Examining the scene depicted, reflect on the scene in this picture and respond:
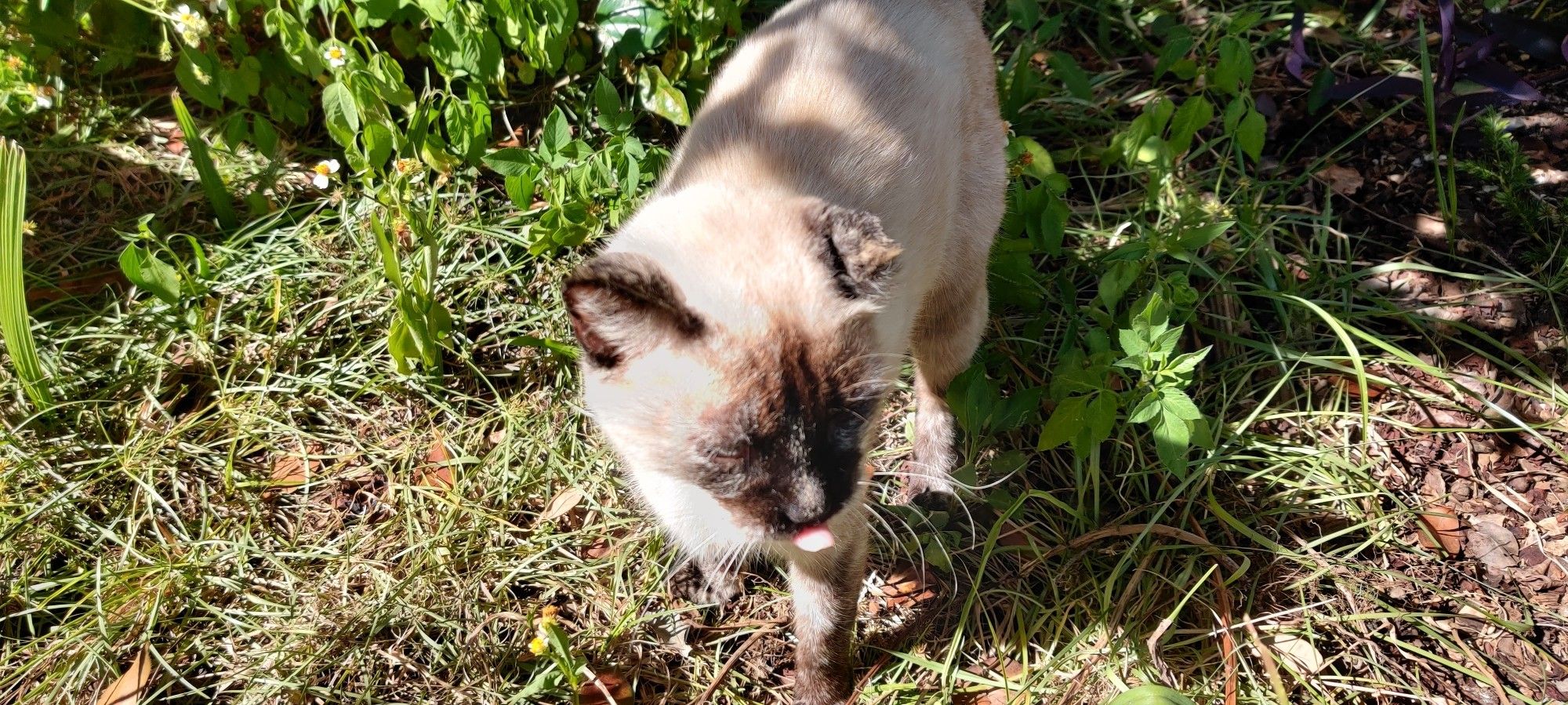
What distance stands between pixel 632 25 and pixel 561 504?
5.54ft

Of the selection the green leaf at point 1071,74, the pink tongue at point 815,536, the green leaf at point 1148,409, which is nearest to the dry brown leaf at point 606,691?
the pink tongue at point 815,536

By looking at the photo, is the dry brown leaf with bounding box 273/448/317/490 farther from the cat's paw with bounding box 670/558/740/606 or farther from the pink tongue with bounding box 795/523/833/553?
the pink tongue with bounding box 795/523/833/553

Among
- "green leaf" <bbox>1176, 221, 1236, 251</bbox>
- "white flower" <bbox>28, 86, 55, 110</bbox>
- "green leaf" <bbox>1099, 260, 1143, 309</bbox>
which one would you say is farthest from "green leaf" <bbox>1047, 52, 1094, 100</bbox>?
"white flower" <bbox>28, 86, 55, 110</bbox>

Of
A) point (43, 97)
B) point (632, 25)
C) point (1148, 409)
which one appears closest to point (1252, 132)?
point (1148, 409)

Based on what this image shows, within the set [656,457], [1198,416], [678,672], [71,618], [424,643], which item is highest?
[656,457]

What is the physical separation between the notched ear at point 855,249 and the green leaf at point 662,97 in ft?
4.77

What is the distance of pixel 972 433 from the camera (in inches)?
125

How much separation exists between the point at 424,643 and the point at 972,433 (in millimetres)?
1819

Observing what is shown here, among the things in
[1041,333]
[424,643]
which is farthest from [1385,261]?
[424,643]

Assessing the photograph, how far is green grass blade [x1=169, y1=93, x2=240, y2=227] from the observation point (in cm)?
328

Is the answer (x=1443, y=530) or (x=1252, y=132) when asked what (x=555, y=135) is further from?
(x=1443, y=530)

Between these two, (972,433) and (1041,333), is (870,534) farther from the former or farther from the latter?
(1041,333)

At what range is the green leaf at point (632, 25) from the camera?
3.42 meters

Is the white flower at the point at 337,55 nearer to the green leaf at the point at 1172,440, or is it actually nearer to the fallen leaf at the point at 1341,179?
the green leaf at the point at 1172,440
